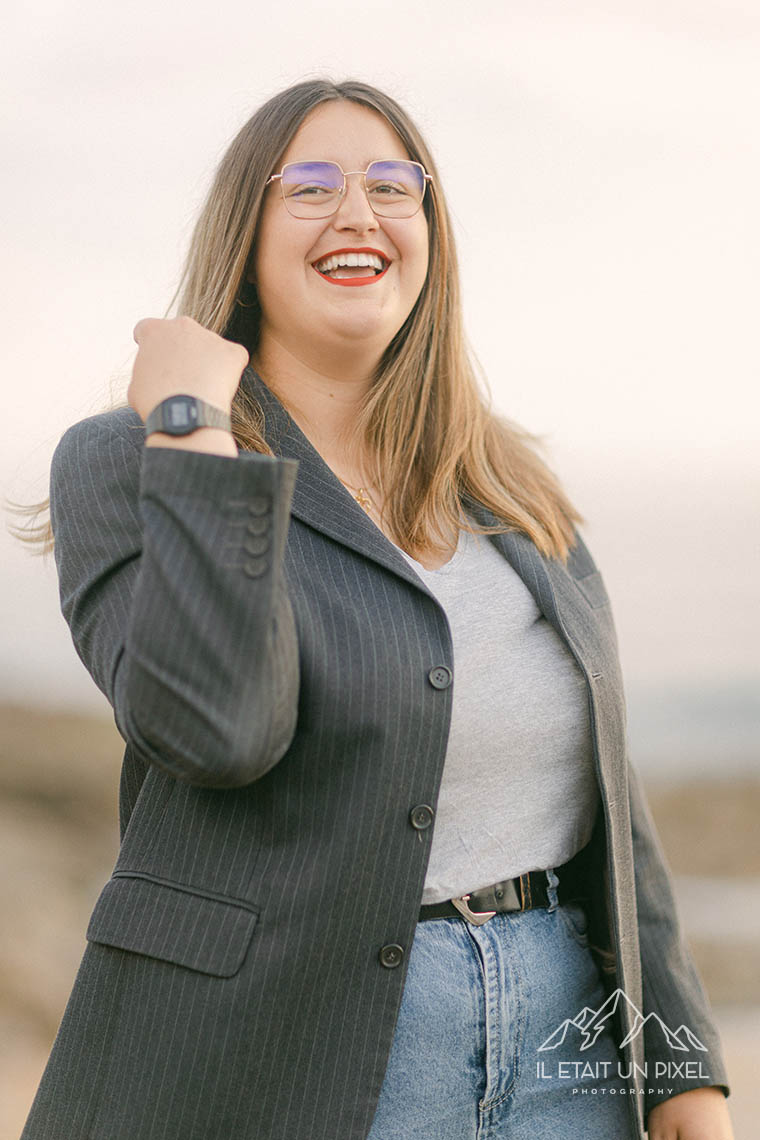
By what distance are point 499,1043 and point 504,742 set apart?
367mm

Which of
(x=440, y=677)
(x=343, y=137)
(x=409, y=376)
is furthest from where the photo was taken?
(x=409, y=376)

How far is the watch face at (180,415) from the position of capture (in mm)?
1284

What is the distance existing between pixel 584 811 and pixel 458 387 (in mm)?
756

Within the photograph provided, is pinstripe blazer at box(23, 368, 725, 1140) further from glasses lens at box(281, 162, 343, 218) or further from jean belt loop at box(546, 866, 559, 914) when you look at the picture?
glasses lens at box(281, 162, 343, 218)

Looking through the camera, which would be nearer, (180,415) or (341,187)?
(180,415)

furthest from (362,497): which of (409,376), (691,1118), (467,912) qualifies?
(691,1118)

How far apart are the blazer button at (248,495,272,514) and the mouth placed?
0.60 m

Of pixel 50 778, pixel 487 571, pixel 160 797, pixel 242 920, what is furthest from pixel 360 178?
pixel 50 778

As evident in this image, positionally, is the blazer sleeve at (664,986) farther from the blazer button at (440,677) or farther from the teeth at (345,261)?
the teeth at (345,261)

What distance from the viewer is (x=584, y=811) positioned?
5.44 ft

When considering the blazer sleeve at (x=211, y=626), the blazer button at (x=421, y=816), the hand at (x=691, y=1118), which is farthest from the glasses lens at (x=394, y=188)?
the hand at (x=691, y=1118)

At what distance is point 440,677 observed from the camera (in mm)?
1444

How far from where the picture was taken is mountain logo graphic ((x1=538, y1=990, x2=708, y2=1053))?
1553mm

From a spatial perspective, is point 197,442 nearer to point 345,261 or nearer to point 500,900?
point 345,261
